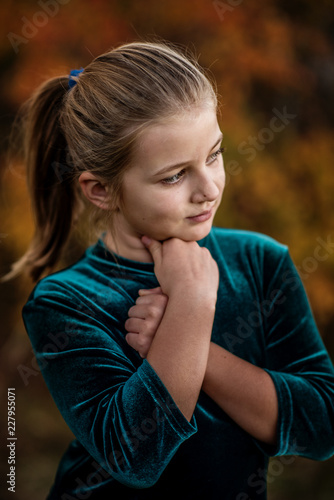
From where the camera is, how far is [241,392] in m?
1.00

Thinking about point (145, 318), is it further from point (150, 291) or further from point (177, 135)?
point (177, 135)

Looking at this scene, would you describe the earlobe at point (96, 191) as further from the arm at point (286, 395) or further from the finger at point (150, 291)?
the arm at point (286, 395)

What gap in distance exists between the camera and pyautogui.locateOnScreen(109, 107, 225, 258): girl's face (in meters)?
0.92

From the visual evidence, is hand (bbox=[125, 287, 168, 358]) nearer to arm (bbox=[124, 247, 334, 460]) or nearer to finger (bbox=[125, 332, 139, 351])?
finger (bbox=[125, 332, 139, 351])

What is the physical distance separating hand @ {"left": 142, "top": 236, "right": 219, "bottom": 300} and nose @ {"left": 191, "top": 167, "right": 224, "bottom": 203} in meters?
0.11

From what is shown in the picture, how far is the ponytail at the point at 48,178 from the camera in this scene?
116 centimetres

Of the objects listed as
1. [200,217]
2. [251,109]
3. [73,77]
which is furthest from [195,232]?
[251,109]

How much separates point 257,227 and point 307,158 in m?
0.31

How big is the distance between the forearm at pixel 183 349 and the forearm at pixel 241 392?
0.07 meters

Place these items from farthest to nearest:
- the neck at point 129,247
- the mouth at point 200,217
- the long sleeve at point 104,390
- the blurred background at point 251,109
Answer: the blurred background at point 251,109 → the neck at point 129,247 → the mouth at point 200,217 → the long sleeve at point 104,390

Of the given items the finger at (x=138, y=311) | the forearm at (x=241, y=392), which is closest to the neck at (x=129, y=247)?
the finger at (x=138, y=311)

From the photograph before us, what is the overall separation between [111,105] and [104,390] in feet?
1.62

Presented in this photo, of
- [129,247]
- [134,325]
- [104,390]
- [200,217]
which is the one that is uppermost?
[200,217]

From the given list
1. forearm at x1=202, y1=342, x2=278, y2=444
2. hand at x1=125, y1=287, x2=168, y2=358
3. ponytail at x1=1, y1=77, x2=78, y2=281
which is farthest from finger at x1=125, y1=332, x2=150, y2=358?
ponytail at x1=1, y1=77, x2=78, y2=281
